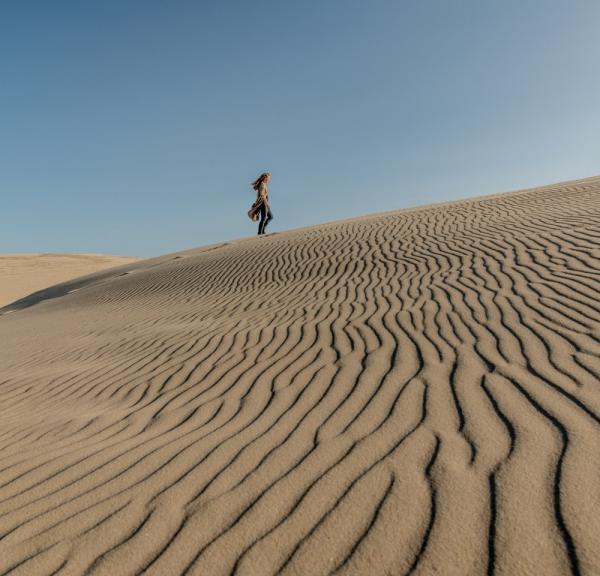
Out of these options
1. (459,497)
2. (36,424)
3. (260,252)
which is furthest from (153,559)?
(260,252)

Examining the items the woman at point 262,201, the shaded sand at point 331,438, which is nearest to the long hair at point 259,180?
the woman at point 262,201

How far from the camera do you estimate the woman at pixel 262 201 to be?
709 inches

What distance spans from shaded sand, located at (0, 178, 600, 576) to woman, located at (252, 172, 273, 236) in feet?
36.6

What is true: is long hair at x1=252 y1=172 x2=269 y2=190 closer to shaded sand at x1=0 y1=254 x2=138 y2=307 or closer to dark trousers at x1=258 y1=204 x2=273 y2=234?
dark trousers at x1=258 y1=204 x2=273 y2=234

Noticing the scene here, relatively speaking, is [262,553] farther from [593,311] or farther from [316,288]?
[316,288]

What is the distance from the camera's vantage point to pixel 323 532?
214 cm

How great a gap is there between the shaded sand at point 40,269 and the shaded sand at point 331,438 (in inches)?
819

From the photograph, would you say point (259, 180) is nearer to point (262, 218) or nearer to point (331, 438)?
point (262, 218)

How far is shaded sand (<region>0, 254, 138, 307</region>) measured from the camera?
26211 millimetres

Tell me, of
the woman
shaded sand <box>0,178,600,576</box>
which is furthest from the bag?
shaded sand <box>0,178,600,576</box>

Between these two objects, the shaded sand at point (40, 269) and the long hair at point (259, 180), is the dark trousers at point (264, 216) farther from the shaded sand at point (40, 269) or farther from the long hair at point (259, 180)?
the shaded sand at point (40, 269)

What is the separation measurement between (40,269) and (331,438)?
109ft

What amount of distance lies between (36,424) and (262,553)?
271 cm

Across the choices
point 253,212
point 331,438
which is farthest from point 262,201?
point 331,438
